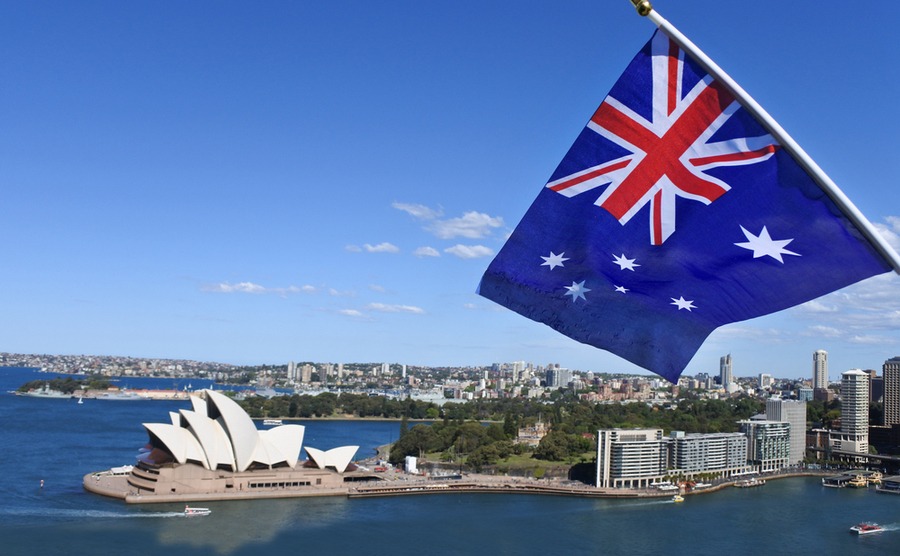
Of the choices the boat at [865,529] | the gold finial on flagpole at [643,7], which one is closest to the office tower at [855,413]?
the boat at [865,529]

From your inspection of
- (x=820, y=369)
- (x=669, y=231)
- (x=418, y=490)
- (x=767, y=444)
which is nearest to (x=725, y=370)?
(x=820, y=369)

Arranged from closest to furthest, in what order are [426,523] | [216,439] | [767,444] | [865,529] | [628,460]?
1. [426,523]
2. [865,529]
3. [216,439]
4. [628,460]
5. [767,444]

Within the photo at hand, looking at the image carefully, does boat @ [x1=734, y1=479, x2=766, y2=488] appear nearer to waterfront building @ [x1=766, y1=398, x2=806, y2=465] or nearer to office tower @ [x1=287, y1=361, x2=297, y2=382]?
waterfront building @ [x1=766, y1=398, x2=806, y2=465]

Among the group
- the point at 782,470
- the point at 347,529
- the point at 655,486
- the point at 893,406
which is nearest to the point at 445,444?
the point at 655,486

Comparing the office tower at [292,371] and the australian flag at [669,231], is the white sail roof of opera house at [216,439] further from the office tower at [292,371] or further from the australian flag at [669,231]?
the office tower at [292,371]

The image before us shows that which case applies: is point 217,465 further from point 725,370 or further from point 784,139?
point 725,370
